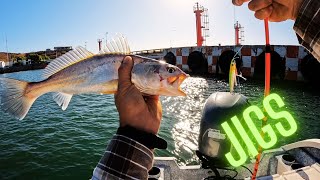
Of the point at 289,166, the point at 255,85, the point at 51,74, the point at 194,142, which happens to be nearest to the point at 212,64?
the point at 255,85

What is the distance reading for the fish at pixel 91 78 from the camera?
8.30ft

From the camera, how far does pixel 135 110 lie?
203cm

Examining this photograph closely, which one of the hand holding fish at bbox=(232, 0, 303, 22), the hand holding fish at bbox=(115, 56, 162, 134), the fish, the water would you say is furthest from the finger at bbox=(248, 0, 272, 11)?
the water

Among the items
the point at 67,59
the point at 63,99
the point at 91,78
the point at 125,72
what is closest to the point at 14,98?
the point at 63,99

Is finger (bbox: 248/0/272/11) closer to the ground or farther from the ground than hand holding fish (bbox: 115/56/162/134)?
farther from the ground

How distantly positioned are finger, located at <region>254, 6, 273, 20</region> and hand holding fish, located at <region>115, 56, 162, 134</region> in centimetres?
112

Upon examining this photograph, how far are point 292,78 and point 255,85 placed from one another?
3.35 meters

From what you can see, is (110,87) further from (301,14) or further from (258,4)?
(301,14)

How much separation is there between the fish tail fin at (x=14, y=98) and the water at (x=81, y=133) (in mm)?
5605

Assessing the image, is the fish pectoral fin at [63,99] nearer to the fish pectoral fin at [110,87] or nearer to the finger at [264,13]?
the fish pectoral fin at [110,87]

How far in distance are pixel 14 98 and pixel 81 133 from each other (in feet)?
30.4

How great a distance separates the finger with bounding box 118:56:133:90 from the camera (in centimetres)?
227

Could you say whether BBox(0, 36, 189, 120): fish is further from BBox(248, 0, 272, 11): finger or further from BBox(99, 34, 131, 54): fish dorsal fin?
BBox(248, 0, 272, 11): finger

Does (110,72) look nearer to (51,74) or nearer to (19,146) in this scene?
(51,74)
